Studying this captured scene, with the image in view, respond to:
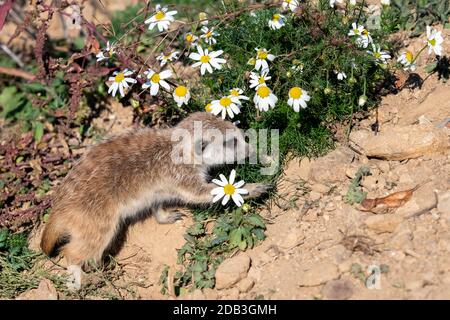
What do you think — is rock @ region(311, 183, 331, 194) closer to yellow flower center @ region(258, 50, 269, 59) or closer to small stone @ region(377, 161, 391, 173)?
small stone @ region(377, 161, 391, 173)

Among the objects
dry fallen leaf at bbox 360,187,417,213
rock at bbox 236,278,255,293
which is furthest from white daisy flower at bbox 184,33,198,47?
rock at bbox 236,278,255,293

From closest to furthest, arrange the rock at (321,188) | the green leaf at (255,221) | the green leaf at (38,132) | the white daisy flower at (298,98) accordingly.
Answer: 1. the white daisy flower at (298,98)
2. the green leaf at (255,221)
3. the rock at (321,188)
4. the green leaf at (38,132)

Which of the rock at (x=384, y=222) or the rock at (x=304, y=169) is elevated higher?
the rock at (x=304, y=169)

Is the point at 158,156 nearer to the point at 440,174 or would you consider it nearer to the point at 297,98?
the point at 297,98

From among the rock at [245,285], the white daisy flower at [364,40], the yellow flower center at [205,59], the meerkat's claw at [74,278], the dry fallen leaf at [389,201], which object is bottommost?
the rock at [245,285]

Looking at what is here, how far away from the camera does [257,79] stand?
17.1 ft

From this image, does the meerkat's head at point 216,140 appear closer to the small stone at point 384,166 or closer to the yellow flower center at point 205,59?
the yellow flower center at point 205,59

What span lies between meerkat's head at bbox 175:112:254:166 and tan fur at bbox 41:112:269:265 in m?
0.02

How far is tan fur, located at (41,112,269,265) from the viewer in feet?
16.7

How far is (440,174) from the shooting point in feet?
16.0

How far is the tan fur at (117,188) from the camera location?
509 cm

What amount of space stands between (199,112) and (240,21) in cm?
110

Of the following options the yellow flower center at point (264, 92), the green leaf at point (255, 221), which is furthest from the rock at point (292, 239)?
the yellow flower center at point (264, 92)

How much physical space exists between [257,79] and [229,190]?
3.40ft
